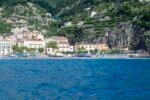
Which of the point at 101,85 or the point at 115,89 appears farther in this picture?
the point at 101,85

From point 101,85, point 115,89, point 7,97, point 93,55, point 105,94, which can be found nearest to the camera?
point 7,97

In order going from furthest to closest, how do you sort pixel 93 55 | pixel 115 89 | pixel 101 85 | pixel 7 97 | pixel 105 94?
pixel 93 55
pixel 101 85
pixel 115 89
pixel 105 94
pixel 7 97

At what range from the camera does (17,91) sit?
4303 cm

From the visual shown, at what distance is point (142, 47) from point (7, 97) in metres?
158

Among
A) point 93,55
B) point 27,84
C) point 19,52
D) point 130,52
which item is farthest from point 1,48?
point 27,84

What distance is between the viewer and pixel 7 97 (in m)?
38.6

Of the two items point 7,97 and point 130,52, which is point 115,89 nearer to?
point 7,97

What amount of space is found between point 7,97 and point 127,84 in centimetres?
1586

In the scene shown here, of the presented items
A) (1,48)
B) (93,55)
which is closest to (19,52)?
(1,48)

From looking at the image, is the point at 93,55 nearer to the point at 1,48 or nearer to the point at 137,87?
the point at 1,48

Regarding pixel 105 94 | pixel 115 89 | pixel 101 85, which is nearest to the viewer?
pixel 105 94

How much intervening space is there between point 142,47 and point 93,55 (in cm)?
1851

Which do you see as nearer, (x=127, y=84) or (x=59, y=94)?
(x=59, y=94)

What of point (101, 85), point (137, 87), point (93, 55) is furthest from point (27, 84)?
point (93, 55)
